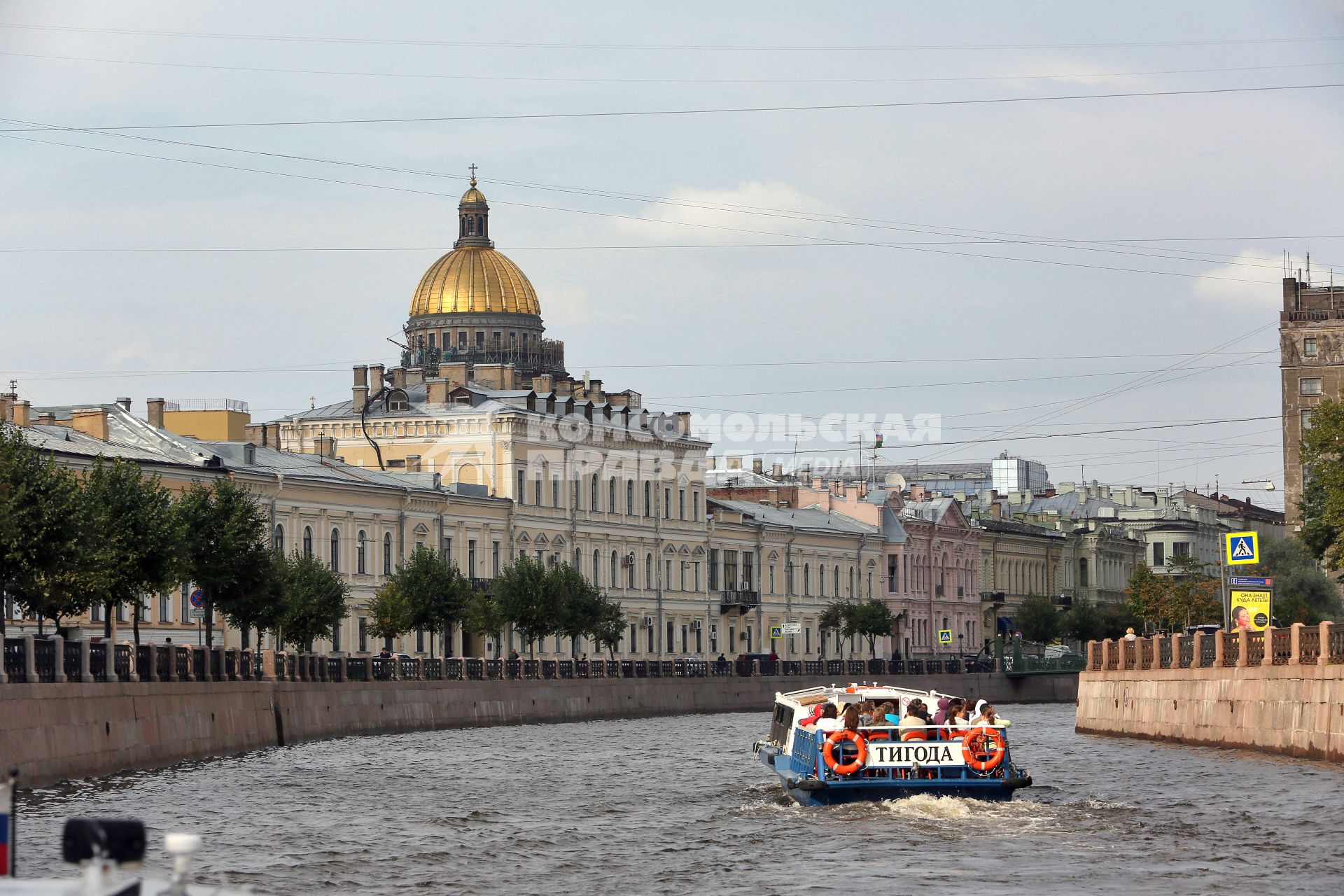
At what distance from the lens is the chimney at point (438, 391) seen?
79188 mm

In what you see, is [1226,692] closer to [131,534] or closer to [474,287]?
[131,534]

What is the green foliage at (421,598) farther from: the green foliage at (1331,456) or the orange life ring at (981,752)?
the orange life ring at (981,752)

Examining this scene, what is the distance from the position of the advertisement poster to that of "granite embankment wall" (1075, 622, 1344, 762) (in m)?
1.00

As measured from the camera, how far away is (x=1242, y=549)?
42719 mm

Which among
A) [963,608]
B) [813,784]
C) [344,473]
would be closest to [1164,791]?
[813,784]

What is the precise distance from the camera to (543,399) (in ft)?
266

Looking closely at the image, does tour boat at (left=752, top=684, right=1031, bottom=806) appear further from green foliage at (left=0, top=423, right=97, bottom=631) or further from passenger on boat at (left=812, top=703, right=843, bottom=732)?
green foliage at (left=0, top=423, right=97, bottom=631)

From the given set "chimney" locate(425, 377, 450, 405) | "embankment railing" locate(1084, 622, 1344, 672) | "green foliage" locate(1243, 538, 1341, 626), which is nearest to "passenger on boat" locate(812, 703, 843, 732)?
"embankment railing" locate(1084, 622, 1344, 672)

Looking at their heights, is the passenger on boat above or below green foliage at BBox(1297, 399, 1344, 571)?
below

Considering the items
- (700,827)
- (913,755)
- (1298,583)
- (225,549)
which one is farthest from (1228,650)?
(1298,583)

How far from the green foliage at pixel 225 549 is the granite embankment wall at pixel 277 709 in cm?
258

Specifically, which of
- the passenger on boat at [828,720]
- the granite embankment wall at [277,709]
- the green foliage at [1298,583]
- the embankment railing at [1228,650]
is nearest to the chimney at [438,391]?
the granite embankment wall at [277,709]

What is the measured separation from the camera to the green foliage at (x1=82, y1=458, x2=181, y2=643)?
41.8 metres

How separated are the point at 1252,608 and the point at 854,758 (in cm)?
1678
